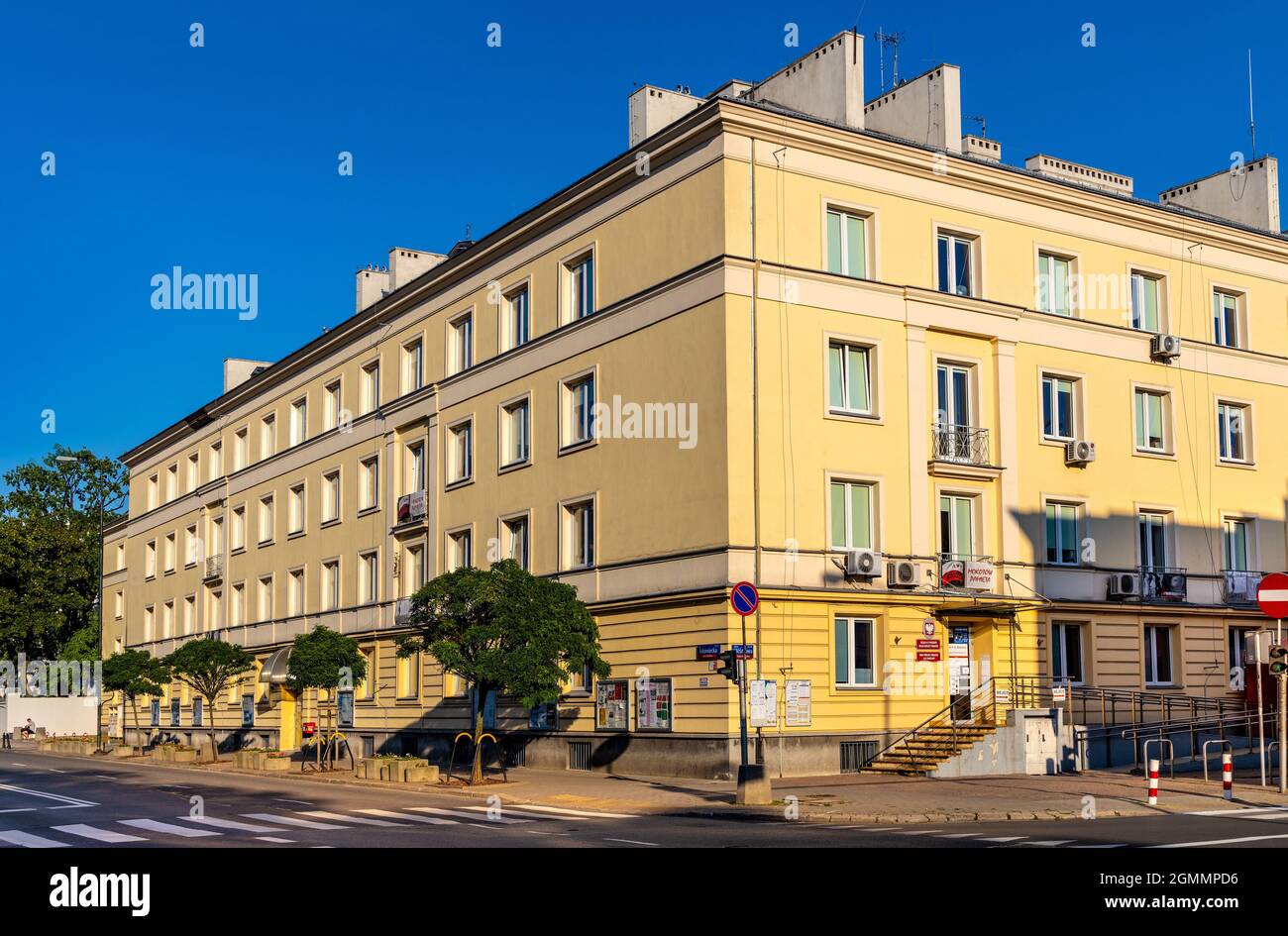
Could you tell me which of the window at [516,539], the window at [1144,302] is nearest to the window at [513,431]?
the window at [516,539]

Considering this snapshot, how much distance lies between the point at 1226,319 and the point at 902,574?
50.1 ft

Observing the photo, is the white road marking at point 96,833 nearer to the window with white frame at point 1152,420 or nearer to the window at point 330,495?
the window with white frame at point 1152,420

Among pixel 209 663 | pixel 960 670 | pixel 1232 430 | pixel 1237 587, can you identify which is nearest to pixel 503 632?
pixel 960 670

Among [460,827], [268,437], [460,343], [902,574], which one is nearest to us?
[460,827]

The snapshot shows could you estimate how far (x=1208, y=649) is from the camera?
122 feet

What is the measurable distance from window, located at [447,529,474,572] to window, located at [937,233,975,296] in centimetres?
1643

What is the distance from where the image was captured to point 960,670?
109 ft

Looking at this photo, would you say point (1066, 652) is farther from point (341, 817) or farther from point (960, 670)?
point (341, 817)

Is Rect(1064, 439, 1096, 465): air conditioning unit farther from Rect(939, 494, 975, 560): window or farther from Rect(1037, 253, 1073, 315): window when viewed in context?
Rect(1037, 253, 1073, 315): window

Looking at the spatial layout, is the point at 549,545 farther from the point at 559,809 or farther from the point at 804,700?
the point at 559,809

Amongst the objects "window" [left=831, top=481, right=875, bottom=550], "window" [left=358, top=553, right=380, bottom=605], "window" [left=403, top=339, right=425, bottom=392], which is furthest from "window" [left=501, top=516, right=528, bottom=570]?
"window" [left=831, top=481, right=875, bottom=550]

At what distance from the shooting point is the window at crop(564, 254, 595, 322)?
36594 mm
